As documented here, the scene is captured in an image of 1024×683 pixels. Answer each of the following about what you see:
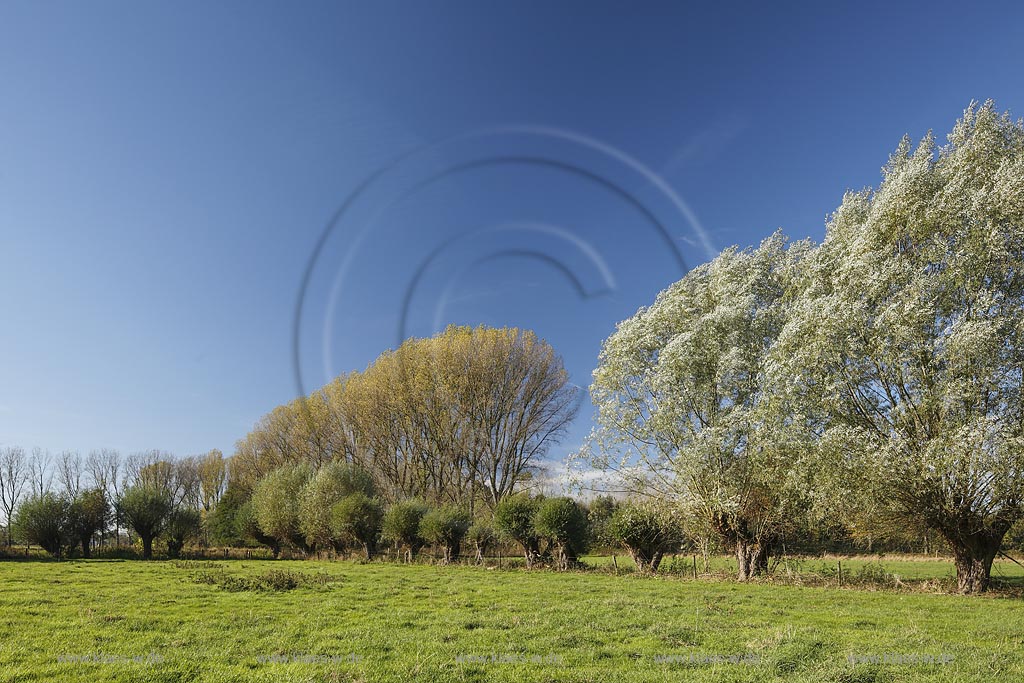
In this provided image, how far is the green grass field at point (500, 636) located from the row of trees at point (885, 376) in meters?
3.23

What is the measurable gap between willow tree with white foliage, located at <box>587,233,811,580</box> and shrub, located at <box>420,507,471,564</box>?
446 inches

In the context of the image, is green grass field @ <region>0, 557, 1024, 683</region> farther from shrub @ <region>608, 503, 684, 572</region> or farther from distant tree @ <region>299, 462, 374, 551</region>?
distant tree @ <region>299, 462, 374, 551</region>

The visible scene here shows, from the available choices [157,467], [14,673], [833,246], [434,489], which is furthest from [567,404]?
[157,467]

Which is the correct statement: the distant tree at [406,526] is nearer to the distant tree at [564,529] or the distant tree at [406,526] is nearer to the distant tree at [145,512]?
the distant tree at [564,529]

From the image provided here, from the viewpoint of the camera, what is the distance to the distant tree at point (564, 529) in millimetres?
27641

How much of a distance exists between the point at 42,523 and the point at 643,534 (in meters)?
42.3

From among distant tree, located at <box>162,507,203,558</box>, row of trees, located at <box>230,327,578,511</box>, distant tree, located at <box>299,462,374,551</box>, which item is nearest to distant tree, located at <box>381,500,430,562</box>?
distant tree, located at <box>299,462,374,551</box>

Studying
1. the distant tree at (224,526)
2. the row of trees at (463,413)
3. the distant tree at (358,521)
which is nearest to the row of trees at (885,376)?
the row of trees at (463,413)

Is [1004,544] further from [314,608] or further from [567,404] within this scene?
[567,404]

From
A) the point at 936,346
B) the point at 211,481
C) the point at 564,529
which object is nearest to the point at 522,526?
the point at 564,529

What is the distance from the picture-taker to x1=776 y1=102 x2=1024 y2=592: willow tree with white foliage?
15.8m

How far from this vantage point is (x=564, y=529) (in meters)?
27.6

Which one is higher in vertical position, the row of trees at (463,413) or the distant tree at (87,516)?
the row of trees at (463,413)

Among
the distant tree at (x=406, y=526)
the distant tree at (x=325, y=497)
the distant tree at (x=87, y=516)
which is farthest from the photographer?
the distant tree at (x=87, y=516)
